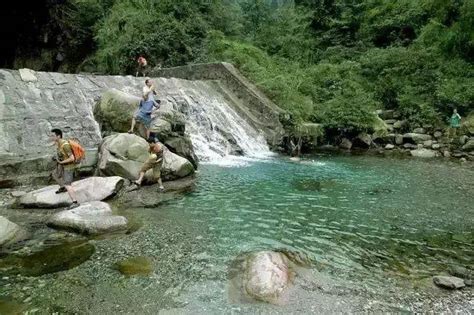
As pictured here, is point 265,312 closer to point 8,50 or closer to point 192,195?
point 192,195

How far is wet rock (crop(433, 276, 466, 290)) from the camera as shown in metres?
5.40

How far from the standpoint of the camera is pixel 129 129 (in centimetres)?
1236

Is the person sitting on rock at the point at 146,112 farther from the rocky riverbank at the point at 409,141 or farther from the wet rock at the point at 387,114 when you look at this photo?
the wet rock at the point at 387,114

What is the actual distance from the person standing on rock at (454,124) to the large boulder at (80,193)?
592 inches

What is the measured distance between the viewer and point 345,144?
18.9 m

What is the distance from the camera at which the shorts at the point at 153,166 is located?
396 inches

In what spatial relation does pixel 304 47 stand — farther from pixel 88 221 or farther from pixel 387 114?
pixel 88 221

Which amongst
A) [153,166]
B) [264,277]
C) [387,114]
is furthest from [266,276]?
[387,114]

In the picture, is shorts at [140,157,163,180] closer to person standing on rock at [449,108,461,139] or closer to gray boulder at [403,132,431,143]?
gray boulder at [403,132,431,143]

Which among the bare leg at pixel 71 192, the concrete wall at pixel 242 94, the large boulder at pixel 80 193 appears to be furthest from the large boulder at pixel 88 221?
the concrete wall at pixel 242 94

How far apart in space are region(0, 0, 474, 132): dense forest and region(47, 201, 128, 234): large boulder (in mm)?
12012

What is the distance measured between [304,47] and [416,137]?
1177cm

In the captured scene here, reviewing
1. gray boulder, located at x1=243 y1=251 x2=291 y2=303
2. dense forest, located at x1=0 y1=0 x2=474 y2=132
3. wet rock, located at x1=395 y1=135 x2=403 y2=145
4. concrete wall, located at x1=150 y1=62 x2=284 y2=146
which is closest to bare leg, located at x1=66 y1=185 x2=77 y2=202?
gray boulder, located at x1=243 y1=251 x2=291 y2=303

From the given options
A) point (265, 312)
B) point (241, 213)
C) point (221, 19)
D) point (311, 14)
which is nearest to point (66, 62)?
point (221, 19)
